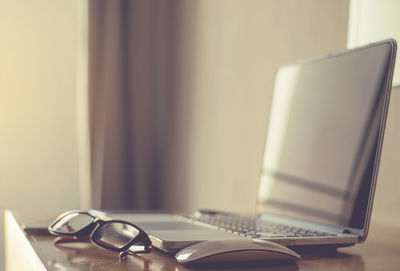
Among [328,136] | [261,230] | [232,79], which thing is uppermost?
[232,79]

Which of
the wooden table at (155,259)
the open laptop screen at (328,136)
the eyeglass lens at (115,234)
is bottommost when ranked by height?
the wooden table at (155,259)

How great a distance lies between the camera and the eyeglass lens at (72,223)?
0.74m

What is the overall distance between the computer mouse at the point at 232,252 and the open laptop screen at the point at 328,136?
22 centimetres

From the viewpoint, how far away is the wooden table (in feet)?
1.85

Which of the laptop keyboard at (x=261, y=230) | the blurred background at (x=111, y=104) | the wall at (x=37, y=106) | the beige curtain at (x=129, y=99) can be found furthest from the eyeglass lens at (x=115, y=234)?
the wall at (x=37, y=106)

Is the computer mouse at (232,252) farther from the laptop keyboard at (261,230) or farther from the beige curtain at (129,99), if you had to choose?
the beige curtain at (129,99)

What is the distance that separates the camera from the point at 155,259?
0.60 m

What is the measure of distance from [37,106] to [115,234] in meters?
1.61

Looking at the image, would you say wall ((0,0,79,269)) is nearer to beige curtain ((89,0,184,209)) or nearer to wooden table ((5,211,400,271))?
beige curtain ((89,0,184,209))

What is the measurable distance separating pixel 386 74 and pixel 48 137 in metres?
1.65

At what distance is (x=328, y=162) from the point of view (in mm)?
883

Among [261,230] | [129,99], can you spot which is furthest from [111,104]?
[261,230]

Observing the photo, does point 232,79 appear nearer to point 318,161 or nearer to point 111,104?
point 111,104

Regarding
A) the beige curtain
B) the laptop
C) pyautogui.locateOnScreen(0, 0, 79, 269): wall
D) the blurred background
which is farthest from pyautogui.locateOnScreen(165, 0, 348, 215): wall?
pyautogui.locateOnScreen(0, 0, 79, 269): wall
